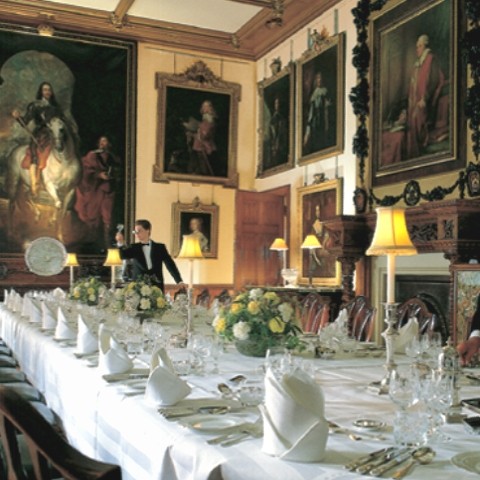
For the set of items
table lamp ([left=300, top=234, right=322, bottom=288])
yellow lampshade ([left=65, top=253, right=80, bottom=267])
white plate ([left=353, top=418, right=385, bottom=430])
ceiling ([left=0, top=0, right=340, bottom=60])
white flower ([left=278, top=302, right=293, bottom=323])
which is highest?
ceiling ([left=0, top=0, right=340, bottom=60])

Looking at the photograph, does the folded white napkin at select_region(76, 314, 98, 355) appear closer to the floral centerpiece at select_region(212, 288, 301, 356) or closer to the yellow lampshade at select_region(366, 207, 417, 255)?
the floral centerpiece at select_region(212, 288, 301, 356)

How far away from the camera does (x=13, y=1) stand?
10484 millimetres

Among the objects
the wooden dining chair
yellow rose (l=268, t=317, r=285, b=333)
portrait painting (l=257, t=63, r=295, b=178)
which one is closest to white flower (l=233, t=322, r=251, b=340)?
yellow rose (l=268, t=317, r=285, b=333)

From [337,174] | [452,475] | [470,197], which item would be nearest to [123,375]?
[452,475]

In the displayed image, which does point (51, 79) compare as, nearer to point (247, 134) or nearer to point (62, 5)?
point (62, 5)

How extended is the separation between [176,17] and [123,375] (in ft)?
32.0

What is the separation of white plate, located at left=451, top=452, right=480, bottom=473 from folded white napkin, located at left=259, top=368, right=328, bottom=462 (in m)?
0.33

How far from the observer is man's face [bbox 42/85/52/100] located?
1110 cm

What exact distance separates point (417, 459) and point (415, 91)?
701 centimetres

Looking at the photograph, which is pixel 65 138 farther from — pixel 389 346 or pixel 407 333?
pixel 389 346

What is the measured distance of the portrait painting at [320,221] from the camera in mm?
9500

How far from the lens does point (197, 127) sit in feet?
39.5

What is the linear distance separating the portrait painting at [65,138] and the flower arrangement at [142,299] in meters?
6.29

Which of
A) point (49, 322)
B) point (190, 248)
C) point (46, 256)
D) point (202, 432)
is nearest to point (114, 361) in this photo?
point (202, 432)
